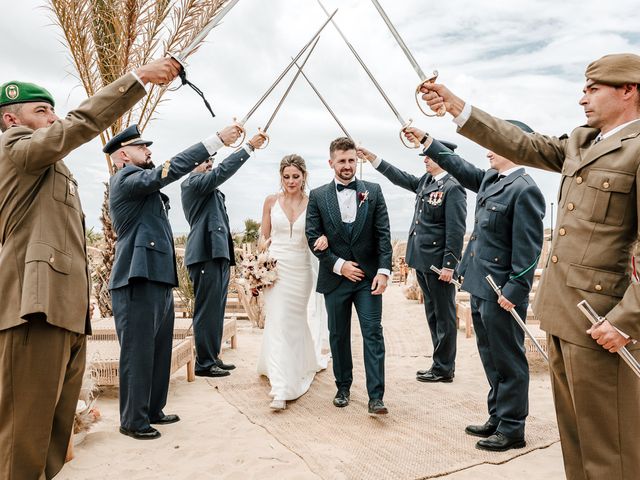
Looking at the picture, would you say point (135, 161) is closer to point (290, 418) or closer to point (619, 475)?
point (290, 418)

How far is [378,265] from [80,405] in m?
2.63

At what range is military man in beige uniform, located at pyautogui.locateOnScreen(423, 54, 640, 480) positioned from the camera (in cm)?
249

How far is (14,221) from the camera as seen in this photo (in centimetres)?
274

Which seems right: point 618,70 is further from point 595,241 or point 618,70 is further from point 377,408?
point 377,408

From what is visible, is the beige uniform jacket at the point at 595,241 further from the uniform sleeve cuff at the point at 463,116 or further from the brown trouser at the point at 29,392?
the brown trouser at the point at 29,392

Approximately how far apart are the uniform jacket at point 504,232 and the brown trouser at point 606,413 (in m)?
1.41

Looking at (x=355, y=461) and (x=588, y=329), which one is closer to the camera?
(x=588, y=329)

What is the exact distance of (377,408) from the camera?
15.3 ft

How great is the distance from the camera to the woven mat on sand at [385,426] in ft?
12.5

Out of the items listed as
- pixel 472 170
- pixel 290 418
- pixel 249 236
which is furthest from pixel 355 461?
pixel 249 236

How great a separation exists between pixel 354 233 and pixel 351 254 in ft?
0.61

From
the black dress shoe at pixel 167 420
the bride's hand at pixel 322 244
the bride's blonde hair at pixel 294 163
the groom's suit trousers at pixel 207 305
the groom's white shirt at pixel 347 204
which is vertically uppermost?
the bride's blonde hair at pixel 294 163

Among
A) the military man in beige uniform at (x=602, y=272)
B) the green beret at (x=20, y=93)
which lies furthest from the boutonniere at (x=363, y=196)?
the green beret at (x=20, y=93)

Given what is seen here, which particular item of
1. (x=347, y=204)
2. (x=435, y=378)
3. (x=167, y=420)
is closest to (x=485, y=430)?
(x=435, y=378)
